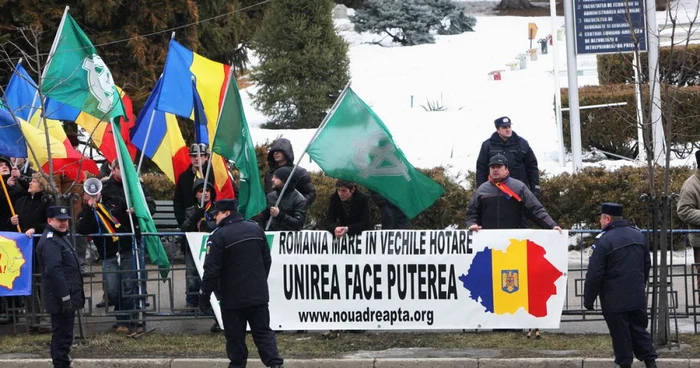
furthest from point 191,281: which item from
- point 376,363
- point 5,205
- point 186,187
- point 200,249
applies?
point 376,363

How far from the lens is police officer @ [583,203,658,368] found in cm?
998

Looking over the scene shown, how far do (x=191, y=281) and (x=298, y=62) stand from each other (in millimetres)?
14099

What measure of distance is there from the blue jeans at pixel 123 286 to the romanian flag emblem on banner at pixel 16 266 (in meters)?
0.77

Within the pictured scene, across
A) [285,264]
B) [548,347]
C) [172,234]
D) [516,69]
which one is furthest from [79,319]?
[516,69]

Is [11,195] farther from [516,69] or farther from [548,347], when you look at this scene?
[516,69]

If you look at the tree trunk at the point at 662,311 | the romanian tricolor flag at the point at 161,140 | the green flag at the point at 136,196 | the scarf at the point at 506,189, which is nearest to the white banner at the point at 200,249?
the green flag at the point at 136,196

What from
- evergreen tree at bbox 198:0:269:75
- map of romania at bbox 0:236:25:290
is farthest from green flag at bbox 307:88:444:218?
evergreen tree at bbox 198:0:269:75

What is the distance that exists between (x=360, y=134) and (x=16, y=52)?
10.4m

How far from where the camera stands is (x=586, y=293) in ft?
33.0

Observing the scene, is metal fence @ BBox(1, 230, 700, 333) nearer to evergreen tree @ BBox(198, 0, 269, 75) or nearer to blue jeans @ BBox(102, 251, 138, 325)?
blue jeans @ BBox(102, 251, 138, 325)

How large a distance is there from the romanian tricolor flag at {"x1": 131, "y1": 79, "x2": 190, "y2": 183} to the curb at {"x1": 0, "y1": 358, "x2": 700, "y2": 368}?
10.7 feet

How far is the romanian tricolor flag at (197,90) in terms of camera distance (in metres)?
12.8

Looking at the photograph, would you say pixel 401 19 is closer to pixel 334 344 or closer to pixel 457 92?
pixel 457 92

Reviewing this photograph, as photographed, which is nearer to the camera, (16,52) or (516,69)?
(16,52)
